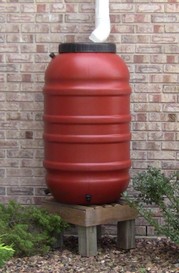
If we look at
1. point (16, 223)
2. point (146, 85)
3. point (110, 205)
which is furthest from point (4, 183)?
point (146, 85)

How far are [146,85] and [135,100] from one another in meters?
0.15

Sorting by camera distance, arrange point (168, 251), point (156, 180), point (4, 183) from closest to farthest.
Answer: point (156, 180) → point (168, 251) → point (4, 183)

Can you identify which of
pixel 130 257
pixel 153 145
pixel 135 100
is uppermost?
pixel 135 100

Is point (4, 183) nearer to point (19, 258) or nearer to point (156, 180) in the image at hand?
point (19, 258)

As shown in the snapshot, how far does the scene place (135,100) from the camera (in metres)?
5.99

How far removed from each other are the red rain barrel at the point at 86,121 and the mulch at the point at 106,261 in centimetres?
42

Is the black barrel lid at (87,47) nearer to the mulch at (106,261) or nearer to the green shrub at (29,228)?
the green shrub at (29,228)

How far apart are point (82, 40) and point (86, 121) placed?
2.93ft

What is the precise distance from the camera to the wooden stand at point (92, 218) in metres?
5.47

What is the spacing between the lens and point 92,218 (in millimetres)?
5465

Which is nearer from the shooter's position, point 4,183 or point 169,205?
point 169,205

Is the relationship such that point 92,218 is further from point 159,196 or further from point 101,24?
point 101,24

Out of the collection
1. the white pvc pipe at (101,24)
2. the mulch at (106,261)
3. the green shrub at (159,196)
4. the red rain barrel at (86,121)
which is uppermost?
the white pvc pipe at (101,24)

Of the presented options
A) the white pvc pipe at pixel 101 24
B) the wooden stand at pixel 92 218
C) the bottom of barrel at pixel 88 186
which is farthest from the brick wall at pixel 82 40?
the bottom of barrel at pixel 88 186
